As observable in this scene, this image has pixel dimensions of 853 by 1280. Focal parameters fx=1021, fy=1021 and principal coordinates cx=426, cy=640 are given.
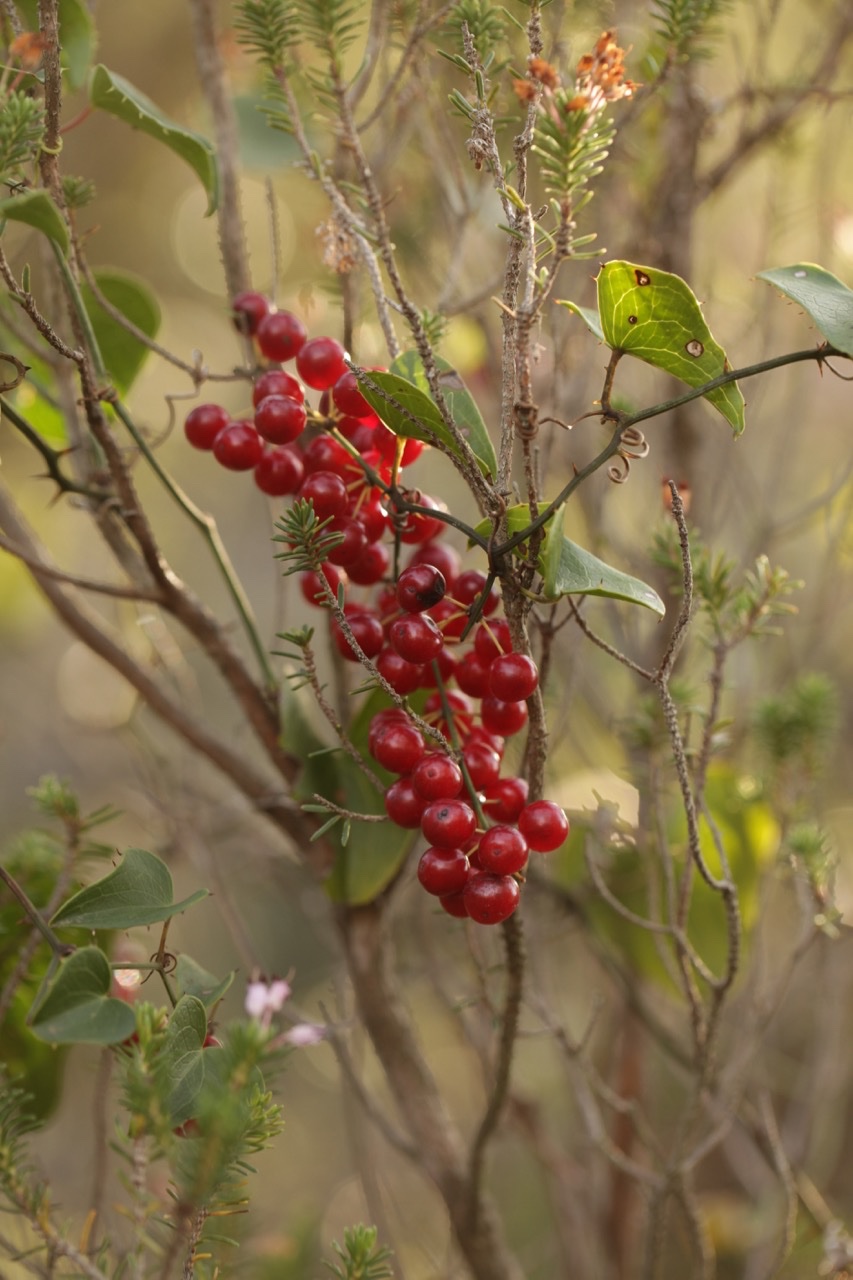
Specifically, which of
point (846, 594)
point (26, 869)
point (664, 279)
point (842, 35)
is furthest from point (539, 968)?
point (842, 35)

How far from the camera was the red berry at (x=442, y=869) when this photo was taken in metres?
0.38

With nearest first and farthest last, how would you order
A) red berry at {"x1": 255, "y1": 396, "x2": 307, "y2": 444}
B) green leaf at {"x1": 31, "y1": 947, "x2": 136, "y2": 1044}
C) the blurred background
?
1. green leaf at {"x1": 31, "y1": 947, "x2": 136, "y2": 1044}
2. red berry at {"x1": 255, "y1": 396, "x2": 307, "y2": 444}
3. the blurred background

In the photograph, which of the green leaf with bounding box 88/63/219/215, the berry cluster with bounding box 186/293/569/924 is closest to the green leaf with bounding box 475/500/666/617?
the berry cluster with bounding box 186/293/569/924

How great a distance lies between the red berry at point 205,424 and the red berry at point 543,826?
23cm

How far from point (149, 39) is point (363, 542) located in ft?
4.44

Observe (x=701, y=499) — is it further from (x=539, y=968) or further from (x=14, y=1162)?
(x=14, y=1162)

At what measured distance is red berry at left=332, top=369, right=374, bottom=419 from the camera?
41cm

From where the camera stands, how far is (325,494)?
0.41 m

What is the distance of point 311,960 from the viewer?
5.93 ft

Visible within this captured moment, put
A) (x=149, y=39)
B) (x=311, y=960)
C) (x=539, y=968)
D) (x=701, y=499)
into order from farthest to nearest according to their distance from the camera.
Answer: (x=311, y=960) < (x=149, y=39) < (x=701, y=499) < (x=539, y=968)

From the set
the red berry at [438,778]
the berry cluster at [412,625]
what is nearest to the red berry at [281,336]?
the berry cluster at [412,625]

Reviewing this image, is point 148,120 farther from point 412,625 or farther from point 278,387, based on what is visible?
point 412,625

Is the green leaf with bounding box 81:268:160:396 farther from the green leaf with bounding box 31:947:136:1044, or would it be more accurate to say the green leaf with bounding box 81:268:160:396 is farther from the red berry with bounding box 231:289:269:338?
the green leaf with bounding box 31:947:136:1044

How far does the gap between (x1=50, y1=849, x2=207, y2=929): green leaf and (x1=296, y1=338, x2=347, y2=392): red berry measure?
215 millimetres
